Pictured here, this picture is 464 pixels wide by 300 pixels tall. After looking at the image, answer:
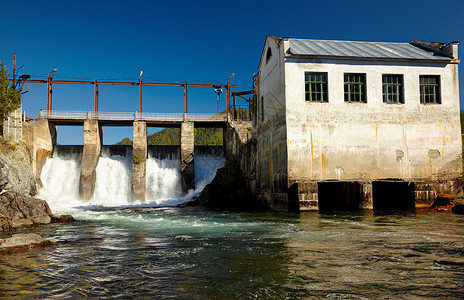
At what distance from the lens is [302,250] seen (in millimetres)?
9219

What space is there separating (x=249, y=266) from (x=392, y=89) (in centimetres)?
1793

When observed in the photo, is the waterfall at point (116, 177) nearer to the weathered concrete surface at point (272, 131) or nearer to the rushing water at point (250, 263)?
the weathered concrete surface at point (272, 131)

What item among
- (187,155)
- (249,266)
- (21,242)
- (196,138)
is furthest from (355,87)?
(196,138)

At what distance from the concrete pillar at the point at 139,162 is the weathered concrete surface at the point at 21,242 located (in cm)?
2502

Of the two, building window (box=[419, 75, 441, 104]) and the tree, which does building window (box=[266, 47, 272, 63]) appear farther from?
the tree

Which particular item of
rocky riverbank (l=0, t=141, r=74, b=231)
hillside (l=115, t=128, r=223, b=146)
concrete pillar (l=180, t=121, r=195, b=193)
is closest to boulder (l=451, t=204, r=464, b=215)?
rocky riverbank (l=0, t=141, r=74, b=231)

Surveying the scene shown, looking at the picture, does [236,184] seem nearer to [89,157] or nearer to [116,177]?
[116,177]

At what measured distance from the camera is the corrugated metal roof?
2175 centimetres

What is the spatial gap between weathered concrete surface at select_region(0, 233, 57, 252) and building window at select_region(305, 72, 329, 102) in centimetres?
1492

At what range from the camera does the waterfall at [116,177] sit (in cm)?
3559

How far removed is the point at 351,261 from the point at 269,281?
87.9 inches

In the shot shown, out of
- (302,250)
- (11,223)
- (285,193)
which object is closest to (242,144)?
(285,193)

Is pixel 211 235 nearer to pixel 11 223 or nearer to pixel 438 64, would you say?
pixel 11 223

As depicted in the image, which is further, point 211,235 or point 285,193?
point 285,193
